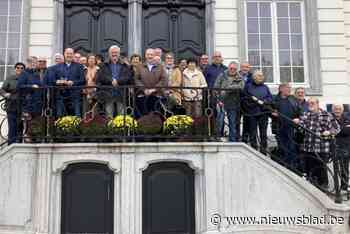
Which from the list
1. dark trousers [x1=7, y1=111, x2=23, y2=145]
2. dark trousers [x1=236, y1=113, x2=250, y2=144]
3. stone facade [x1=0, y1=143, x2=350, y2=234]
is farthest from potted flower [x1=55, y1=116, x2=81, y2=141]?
dark trousers [x1=236, y1=113, x2=250, y2=144]

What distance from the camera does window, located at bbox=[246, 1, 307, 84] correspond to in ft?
35.5

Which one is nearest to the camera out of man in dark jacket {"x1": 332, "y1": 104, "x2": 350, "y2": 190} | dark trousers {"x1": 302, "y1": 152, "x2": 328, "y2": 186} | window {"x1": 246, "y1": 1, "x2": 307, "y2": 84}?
dark trousers {"x1": 302, "y1": 152, "x2": 328, "y2": 186}

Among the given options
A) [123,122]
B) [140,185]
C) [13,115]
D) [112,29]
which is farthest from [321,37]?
[13,115]

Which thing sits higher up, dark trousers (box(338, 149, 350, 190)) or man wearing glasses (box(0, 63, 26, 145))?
man wearing glasses (box(0, 63, 26, 145))

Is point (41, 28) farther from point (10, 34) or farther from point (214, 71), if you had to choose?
point (214, 71)

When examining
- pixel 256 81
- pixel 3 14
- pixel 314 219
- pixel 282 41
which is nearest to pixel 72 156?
pixel 256 81

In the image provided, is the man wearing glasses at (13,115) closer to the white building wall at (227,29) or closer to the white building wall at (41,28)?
the white building wall at (41,28)

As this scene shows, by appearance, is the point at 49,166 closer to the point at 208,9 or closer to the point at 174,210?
the point at 174,210

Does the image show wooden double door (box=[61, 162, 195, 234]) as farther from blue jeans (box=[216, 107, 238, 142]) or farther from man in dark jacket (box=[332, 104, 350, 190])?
man in dark jacket (box=[332, 104, 350, 190])

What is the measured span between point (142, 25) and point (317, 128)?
5.24 meters

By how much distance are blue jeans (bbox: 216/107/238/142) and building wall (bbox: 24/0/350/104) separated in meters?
3.32

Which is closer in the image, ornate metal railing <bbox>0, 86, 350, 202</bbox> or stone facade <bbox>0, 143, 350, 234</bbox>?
stone facade <bbox>0, 143, 350, 234</bbox>

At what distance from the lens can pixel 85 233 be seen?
708 centimetres

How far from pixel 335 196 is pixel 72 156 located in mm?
4339
